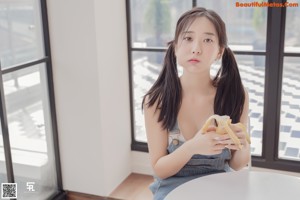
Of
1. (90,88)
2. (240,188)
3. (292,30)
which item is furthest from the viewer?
(90,88)

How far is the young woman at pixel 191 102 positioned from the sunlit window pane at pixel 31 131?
2.93ft

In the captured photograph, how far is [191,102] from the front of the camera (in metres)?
1.60

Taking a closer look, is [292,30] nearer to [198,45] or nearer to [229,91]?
[229,91]

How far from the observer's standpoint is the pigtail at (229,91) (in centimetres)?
160

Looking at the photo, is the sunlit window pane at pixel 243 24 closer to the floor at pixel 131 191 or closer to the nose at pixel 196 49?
the floor at pixel 131 191

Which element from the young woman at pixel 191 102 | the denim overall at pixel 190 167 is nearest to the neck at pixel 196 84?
the young woman at pixel 191 102

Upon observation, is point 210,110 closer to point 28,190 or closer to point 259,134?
point 259,134

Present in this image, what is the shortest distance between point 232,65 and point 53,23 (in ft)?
3.81

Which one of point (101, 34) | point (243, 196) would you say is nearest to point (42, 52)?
point (101, 34)

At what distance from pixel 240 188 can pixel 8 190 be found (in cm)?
132

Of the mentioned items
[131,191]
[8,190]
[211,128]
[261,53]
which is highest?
[261,53]

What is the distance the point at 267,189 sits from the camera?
1.32 metres

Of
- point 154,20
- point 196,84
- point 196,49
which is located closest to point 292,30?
point 154,20

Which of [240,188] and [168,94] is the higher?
[168,94]
